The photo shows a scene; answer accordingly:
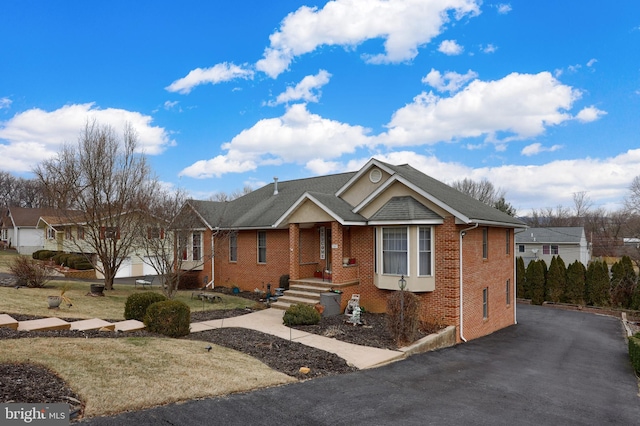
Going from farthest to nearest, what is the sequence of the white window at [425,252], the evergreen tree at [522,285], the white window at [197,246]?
the evergreen tree at [522,285], the white window at [197,246], the white window at [425,252]

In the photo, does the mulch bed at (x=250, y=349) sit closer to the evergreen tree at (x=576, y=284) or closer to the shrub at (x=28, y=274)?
the shrub at (x=28, y=274)

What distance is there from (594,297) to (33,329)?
2874 cm

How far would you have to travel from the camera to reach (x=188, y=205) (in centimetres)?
1784

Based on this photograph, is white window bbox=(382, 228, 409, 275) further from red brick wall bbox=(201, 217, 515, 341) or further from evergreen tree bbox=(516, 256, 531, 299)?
evergreen tree bbox=(516, 256, 531, 299)

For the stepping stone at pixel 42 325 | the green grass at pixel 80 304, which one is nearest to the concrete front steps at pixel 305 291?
the green grass at pixel 80 304

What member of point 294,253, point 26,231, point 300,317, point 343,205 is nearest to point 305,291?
point 294,253

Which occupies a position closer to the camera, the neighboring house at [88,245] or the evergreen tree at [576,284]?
the neighboring house at [88,245]

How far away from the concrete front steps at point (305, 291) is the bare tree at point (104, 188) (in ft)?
23.7

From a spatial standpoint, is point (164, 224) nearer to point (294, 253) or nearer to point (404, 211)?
point (294, 253)

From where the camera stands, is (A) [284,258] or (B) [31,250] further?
(B) [31,250]

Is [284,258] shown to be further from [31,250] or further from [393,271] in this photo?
[31,250]

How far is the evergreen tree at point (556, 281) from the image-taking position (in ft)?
82.6

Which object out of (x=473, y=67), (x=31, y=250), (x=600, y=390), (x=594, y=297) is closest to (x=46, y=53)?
(x=473, y=67)

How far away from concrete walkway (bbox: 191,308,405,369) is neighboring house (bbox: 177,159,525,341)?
2.06 meters
